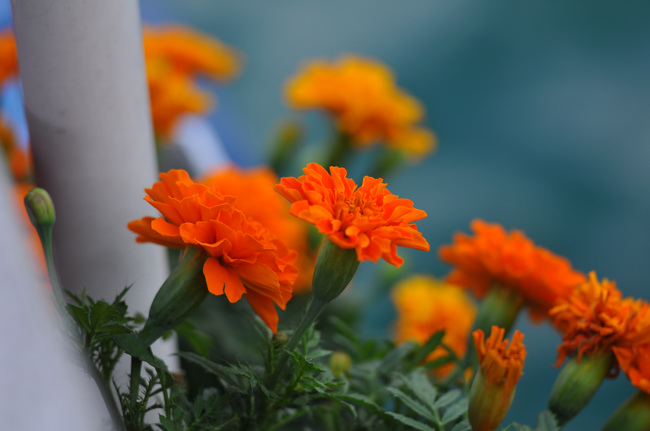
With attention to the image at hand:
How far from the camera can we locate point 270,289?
0.24m

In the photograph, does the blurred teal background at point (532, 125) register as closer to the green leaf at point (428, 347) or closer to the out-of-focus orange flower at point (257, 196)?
the out-of-focus orange flower at point (257, 196)

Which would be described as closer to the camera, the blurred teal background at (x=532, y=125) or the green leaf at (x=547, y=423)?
the green leaf at (x=547, y=423)

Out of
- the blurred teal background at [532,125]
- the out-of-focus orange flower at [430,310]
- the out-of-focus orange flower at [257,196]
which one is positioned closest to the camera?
the out-of-focus orange flower at [257,196]

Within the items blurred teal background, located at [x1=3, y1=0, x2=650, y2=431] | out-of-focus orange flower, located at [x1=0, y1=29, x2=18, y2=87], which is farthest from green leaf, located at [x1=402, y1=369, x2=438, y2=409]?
blurred teal background, located at [x1=3, y1=0, x2=650, y2=431]

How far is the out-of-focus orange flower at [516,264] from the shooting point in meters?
0.35

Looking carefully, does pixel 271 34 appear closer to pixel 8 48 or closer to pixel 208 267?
pixel 8 48

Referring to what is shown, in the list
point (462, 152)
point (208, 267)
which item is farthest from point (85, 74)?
point (462, 152)

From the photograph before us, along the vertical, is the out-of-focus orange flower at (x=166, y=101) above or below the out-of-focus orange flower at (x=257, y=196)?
above

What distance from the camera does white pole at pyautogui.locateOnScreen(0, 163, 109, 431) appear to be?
0.15 meters

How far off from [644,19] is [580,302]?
3.26ft

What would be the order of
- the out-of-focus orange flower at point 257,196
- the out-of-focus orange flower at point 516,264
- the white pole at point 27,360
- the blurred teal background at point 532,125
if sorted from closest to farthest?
the white pole at point 27,360
the out-of-focus orange flower at point 516,264
the out-of-focus orange flower at point 257,196
the blurred teal background at point 532,125

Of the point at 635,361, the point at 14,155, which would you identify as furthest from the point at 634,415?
the point at 14,155

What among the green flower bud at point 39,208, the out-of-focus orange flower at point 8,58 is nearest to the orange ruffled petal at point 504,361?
the green flower bud at point 39,208

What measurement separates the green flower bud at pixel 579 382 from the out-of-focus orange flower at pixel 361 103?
360 mm
